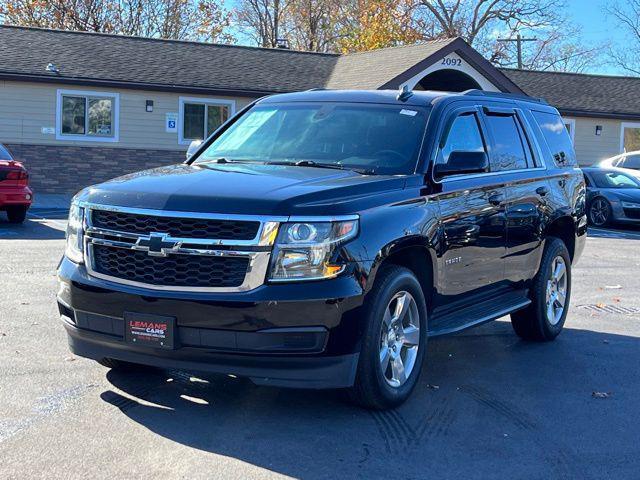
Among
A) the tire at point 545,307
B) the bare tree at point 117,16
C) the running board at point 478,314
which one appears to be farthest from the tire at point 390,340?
the bare tree at point 117,16

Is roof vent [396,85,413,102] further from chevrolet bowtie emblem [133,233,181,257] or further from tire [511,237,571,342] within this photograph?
chevrolet bowtie emblem [133,233,181,257]

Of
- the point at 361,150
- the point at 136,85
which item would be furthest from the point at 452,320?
the point at 136,85

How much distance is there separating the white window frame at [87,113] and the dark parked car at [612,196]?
11988 millimetres

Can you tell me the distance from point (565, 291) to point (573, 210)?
29.2 inches

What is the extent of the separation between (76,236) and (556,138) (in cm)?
473

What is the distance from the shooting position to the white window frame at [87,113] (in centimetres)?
2259

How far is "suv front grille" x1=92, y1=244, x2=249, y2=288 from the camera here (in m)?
4.68

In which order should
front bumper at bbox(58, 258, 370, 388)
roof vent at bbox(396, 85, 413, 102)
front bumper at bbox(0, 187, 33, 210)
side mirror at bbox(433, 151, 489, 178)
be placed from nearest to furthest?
Answer: front bumper at bbox(58, 258, 370, 388), side mirror at bbox(433, 151, 489, 178), roof vent at bbox(396, 85, 413, 102), front bumper at bbox(0, 187, 33, 210)

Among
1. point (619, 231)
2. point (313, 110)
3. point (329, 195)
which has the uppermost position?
point (313, 110)

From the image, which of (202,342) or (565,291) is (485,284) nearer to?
(565,291)

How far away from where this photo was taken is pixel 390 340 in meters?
5.28

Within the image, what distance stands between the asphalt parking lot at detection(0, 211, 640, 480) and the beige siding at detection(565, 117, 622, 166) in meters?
22.9

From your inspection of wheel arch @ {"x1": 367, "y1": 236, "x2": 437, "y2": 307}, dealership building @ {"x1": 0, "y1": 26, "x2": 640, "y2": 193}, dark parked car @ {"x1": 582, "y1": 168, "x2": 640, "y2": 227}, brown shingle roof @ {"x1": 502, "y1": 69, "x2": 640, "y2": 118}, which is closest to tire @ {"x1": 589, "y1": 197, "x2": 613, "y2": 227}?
dark parked car @ {"x1": 582, "y1": 168, "x2": 640, "y2": 227}

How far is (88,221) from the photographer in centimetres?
512
